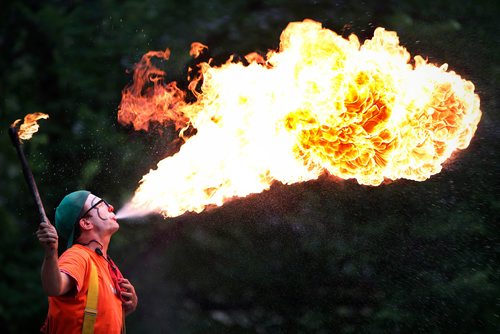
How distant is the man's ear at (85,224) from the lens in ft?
12.1

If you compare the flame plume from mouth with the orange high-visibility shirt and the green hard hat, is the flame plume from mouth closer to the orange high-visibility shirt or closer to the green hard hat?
the green hard hat

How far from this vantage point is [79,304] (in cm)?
337

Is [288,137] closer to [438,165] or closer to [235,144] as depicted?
[235,144]

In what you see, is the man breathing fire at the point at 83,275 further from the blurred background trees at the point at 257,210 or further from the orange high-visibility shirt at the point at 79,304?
the blurred background trees at the point at 257,210

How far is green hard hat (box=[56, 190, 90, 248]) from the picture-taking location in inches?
146

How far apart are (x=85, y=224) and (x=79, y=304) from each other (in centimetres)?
47

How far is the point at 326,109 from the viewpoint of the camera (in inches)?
182

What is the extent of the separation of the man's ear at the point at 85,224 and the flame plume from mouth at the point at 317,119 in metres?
0.74

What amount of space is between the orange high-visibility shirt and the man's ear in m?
0.15

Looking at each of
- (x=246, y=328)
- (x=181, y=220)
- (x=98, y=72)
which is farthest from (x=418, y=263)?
(x=98, y=72)

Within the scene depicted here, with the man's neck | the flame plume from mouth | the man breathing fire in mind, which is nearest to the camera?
the man breathing fire

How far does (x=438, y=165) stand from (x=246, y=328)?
279 centimetres

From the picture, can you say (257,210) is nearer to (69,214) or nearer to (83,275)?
(69,214)

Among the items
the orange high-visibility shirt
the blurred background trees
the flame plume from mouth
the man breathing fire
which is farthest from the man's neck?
the blurred background trees
